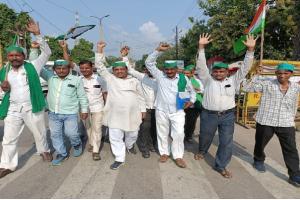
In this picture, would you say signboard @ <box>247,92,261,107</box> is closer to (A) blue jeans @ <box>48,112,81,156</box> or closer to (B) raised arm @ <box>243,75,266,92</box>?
(B) raised arm @ <box>243,75,266,92</box>

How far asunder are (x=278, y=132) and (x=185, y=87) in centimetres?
166

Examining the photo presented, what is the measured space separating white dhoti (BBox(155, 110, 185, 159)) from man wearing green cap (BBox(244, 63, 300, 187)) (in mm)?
1286

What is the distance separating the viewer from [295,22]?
1375cm

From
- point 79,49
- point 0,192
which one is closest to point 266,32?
point 0,192

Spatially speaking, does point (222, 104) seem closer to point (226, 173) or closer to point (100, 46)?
point (226, 173)

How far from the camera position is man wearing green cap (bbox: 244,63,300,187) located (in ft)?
15.4

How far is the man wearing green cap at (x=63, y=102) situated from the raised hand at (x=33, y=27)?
59cm

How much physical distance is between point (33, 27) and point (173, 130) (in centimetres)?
288

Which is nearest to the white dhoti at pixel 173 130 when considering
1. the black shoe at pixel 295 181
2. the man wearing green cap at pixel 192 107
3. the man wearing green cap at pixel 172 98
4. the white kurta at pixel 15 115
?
the man wearing green cap at pixel 172 98

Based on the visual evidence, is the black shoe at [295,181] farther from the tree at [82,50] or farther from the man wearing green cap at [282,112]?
the tree at [82,50]

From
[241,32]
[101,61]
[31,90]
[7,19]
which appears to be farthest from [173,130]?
[7,19]

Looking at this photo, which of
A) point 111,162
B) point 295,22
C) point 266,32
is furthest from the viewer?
point 266,32

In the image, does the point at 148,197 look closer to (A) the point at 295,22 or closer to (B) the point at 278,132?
(B) the point at 278,132

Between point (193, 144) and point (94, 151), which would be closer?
point (94, 151)
